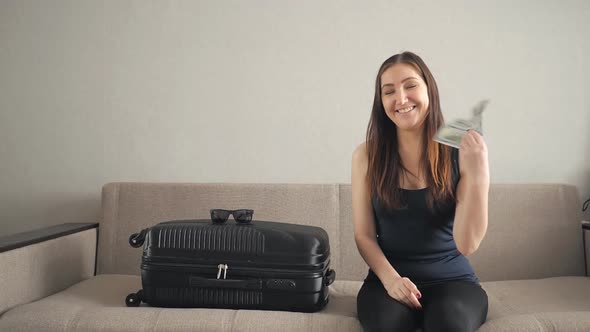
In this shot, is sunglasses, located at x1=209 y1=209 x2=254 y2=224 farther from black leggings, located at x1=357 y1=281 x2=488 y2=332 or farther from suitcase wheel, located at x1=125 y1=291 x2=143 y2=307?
black leggings, located at x1=357 y1=281 x2=488 y2=332

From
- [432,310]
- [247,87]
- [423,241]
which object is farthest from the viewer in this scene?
[247,87]

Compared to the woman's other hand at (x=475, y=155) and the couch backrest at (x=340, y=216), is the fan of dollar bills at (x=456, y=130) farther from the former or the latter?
the couch backrest at (x=340, y=216)

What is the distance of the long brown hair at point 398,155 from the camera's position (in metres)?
1.70

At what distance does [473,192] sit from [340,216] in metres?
0.82

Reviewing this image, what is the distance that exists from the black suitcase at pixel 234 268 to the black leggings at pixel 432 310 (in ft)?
0.73

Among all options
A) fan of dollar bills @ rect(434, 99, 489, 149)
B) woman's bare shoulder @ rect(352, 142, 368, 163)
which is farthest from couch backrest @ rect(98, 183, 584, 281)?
fan of dollar bills @ rect(434, 99, 489, 149)

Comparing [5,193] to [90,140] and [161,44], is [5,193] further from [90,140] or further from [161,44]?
[161,44]

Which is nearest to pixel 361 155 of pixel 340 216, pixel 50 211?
pixel 340 216

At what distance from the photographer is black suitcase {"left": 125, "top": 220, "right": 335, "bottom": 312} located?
1714mm

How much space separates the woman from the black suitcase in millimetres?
194

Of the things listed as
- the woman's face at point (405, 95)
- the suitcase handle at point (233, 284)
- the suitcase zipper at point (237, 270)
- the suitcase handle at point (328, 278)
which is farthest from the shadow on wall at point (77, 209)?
the woman's face at point (405, 95)

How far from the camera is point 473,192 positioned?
158 cm

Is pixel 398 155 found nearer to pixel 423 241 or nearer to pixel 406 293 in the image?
pixel 423 241

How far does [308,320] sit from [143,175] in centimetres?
140
